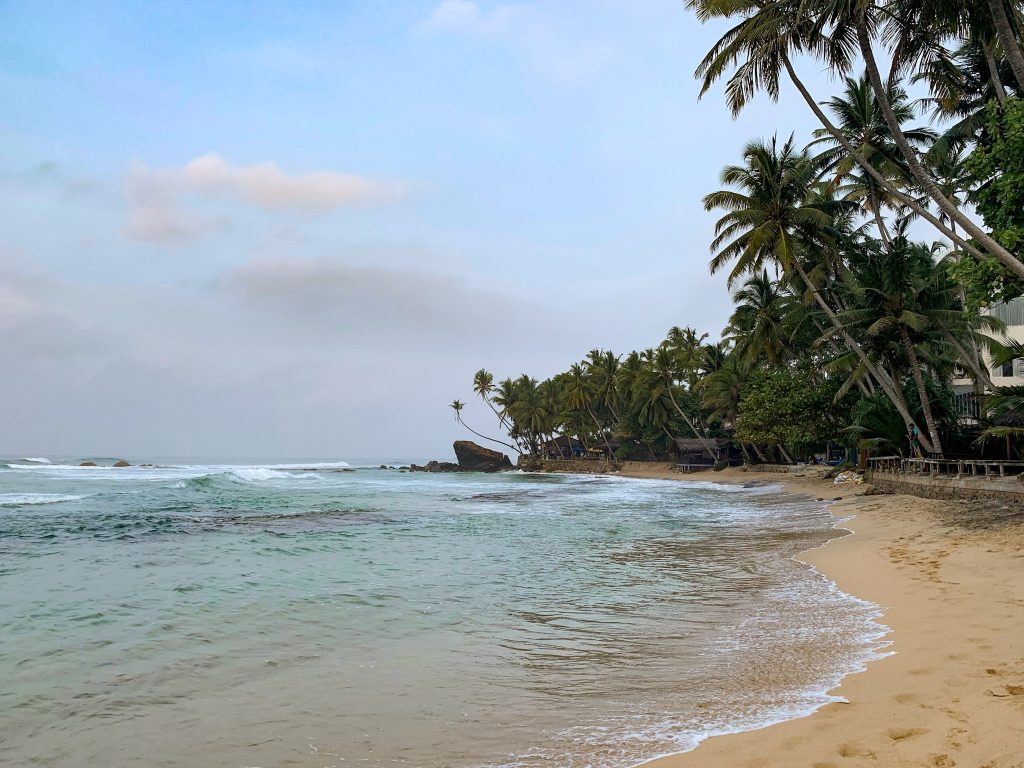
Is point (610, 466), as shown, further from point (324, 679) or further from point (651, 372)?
point (324, 679)

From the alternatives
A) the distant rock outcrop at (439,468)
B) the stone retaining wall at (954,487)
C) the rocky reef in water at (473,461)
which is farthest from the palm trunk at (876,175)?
the distant rock outcrop at (439,468)

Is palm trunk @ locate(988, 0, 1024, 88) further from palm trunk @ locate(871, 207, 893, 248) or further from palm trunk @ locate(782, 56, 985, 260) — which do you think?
Result: palm trunk @ locate(871, 207, 893, 248)

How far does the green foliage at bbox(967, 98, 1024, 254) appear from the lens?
40.0 ft

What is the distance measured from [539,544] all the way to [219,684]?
988 centimetres

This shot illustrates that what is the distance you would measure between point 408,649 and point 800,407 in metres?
33.8

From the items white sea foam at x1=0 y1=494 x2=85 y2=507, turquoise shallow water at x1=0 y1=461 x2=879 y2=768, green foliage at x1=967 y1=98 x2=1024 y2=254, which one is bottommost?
turquoise shallow water at x1=0 y1=461 x2=879 y2=768

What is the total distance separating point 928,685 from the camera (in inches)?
179

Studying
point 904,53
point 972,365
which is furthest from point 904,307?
point 904,53

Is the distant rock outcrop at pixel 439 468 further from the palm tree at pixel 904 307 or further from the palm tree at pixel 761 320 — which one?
the palm tree at pixel 904 307

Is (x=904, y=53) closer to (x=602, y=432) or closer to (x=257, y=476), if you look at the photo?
(x=257, y=476)

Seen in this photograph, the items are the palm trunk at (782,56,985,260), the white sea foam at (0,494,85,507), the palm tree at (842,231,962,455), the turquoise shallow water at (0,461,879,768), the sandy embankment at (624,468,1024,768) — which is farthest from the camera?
the white sea foam at (0,494,85,507)

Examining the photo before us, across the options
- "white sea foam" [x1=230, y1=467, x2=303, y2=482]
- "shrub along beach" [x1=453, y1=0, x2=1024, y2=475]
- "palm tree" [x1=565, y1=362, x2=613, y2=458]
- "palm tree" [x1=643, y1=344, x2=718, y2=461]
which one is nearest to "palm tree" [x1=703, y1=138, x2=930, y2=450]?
"shrub along beach" [x1=453, y1=0, x2=1024, y2=475]

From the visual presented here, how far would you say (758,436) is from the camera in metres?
42.2

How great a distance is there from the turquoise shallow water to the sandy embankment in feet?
1.03
